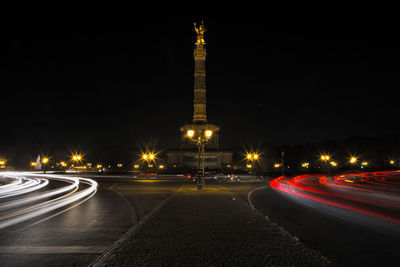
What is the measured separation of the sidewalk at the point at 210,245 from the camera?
16.1 ft

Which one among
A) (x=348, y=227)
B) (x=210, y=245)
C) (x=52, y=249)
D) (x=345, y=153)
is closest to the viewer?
(x=210, y=245)

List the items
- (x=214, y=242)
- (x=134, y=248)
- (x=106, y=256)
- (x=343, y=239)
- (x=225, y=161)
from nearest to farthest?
(x=106, y=256)
(x=134, y=248)
(x=214, y=242)
(x=343, y=239)
(x=225, y=161)

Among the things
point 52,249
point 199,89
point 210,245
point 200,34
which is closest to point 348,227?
point 210,245

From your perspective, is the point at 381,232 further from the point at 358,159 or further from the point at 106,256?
the point at 358,159

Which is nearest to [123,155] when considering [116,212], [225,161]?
[225,161]

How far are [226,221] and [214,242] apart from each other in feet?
7.48

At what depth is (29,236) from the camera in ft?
22.9

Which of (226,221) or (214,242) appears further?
(226,221)

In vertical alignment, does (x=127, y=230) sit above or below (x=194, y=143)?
below

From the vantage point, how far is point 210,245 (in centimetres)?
584

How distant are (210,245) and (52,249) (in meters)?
3.37

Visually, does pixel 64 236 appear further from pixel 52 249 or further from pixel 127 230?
pixel 127 230

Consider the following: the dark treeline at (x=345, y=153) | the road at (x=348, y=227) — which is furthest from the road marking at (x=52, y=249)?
the dark treeline at (x=345, y=153)

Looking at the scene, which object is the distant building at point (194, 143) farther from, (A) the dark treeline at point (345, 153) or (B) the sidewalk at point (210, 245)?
(B) the sidewalk at point (210, 245)
